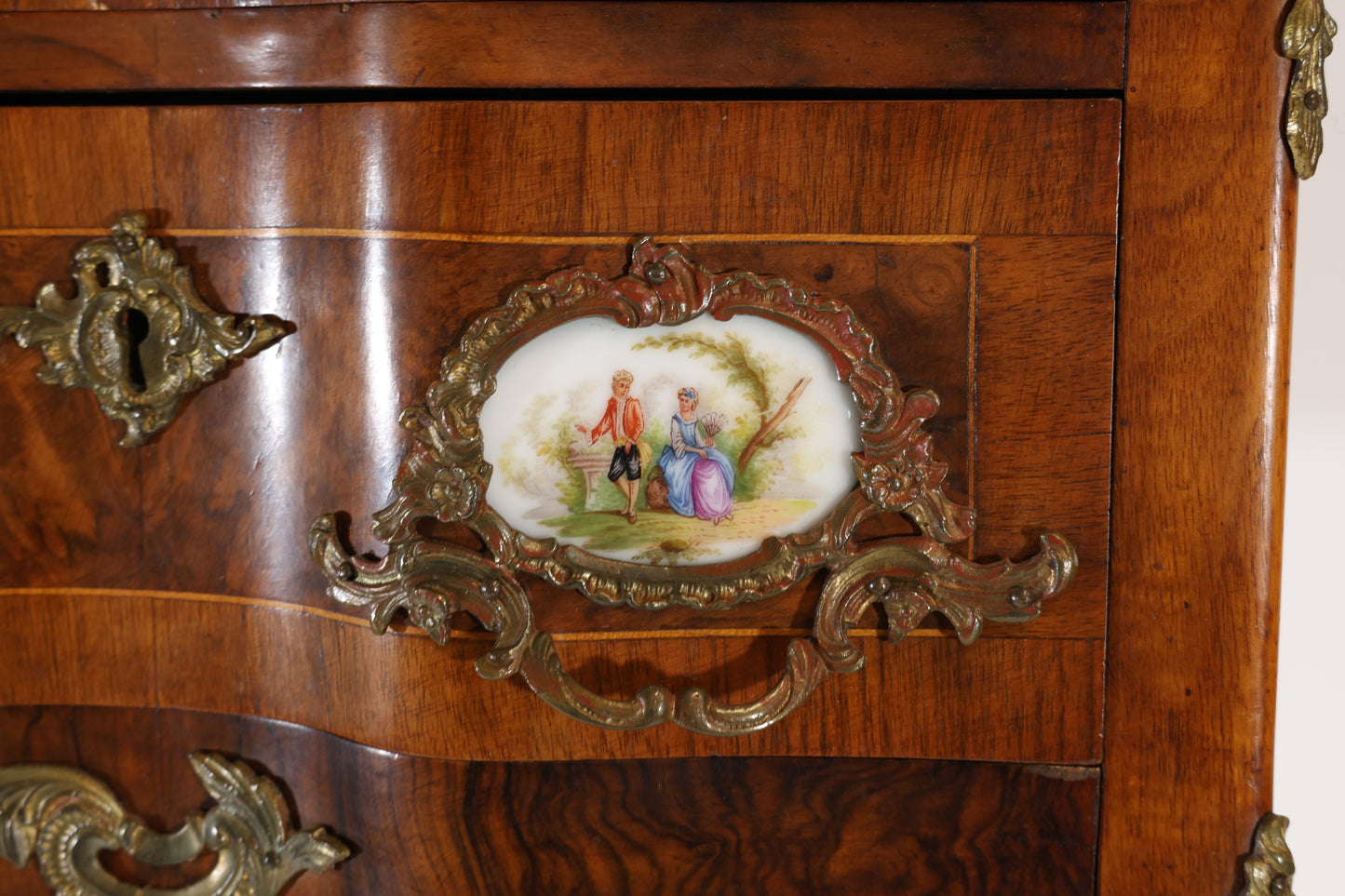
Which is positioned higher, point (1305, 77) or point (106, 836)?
point (1305, 77)

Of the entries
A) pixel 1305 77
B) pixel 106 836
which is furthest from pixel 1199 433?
pixel 106 836

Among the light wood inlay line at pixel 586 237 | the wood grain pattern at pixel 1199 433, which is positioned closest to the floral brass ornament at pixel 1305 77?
the wood grain pattern at pixel 1199 433

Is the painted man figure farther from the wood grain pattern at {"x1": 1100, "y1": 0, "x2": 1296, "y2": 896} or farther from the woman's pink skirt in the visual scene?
the wood grain pattern at {"x1": 1100, "y1": 0, "x2": 1296, "y2": 896}

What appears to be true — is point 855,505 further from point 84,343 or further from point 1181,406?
point 84,343

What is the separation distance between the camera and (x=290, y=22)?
0.51 meters

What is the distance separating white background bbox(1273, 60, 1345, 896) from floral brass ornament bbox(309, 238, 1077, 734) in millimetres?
468

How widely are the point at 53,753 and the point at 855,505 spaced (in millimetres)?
450

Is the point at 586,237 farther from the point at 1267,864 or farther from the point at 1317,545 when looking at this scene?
the point at 1317,545

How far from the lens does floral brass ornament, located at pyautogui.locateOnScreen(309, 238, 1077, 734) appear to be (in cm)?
51

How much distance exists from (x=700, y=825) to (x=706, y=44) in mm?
386

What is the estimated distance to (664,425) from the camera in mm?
516

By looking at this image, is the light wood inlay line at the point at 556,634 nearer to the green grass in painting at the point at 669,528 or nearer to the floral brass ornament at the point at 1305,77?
the green grass in painting at the point at 669,528

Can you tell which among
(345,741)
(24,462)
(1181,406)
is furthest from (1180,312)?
(24,462)

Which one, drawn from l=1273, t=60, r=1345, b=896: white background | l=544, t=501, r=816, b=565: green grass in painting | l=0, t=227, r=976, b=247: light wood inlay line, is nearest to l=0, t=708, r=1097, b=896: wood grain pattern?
l=544, t=501, r=816, b=565: green grass in painting
